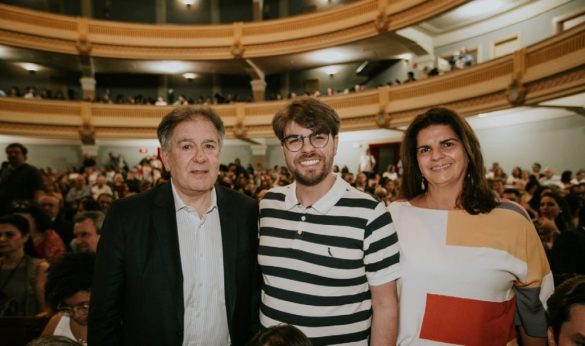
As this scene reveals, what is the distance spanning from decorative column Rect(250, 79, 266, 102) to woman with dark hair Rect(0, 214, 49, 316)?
17.6 metres

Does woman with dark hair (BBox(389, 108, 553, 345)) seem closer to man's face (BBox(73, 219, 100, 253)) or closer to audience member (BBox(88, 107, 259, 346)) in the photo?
audience member (BBox(88, 107, 259, 346))

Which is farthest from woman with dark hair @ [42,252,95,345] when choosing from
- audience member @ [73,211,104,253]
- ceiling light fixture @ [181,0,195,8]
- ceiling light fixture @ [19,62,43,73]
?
ceiling light fixture @ [181,0,195,8]

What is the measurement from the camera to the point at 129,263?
5.61 feet

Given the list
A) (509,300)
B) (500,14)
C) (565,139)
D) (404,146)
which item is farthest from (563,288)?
(500,14)

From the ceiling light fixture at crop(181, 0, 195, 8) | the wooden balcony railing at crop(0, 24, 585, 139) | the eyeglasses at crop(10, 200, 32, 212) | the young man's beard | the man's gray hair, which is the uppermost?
the ceiling light fixture at crop(181, 0, 195, 8)

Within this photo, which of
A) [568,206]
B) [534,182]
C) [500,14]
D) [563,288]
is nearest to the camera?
[563,288]

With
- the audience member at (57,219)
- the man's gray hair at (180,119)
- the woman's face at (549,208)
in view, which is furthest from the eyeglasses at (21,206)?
the woman's face at (549,208)

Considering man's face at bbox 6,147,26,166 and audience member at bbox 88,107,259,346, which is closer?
audience member at bbox 88,107,259,346

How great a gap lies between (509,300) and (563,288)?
0.23m

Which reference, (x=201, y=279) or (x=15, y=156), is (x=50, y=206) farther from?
(x=201, y=279)

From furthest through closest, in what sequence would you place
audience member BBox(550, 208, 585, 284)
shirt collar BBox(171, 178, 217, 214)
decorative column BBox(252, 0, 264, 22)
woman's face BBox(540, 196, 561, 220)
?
decorative column BBox(252, 0, 264, 22)
woman's face BBox(540, 196, 561, 220)
audience member BBox(550, 208, 585, 284)
shirt collar BBox(171, 178, 217, 214)

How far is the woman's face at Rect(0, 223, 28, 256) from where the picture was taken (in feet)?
10.1

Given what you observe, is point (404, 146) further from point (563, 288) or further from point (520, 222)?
point (563, 288)

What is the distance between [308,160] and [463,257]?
2.64ft
